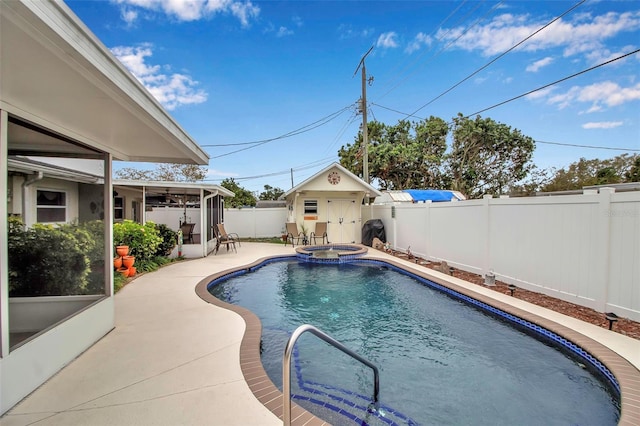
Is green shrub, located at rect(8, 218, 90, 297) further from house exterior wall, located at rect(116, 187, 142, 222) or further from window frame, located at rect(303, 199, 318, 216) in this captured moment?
window frame, located at rect(303, 199, 318, 216)

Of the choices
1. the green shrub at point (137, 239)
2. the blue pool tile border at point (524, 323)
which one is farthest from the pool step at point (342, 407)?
the green shrub at point (137, 239)

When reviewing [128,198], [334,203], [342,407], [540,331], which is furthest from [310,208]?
[342,407]

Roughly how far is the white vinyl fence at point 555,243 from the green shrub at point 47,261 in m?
7.77

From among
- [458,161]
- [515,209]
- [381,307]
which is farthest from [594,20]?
[458,161]

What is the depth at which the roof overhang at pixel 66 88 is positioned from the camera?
4.84 feet

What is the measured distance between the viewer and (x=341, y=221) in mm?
15500

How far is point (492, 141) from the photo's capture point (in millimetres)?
25219

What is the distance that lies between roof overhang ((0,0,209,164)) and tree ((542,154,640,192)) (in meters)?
29.7

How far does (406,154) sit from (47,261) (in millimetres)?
23390

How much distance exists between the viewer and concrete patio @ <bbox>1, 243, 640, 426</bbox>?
2.39 m

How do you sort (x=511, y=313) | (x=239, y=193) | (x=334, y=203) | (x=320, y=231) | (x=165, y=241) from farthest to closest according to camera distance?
(x=239, y=193)
(x=334, y=203)
(x=320, y=231)
(x=165, y=241)
(x=511, y=313)

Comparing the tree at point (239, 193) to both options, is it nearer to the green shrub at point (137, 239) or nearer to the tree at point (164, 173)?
the tree at point (164, 173)

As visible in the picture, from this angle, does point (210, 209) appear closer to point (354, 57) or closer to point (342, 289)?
point (342, 289)

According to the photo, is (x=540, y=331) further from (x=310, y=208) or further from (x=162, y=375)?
(x=310, y=208)
